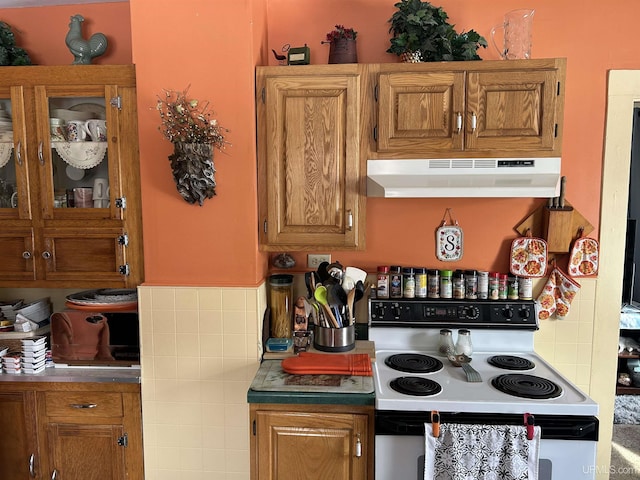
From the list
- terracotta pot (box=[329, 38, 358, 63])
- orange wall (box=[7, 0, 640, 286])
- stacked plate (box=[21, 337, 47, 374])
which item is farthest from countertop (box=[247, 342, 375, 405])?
terracotta pot (box=[329, 38, 358, 63])

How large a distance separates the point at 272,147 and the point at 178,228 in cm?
56

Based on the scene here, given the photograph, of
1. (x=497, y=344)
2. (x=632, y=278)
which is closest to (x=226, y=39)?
(x=497, y=344)

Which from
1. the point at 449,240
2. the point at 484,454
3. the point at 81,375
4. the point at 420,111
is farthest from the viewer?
the point at 449,240

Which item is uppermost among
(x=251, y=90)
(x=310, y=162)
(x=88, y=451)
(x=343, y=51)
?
(x=343, y=51)

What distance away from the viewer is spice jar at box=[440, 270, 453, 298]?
2283 mm

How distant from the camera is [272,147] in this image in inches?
80.6

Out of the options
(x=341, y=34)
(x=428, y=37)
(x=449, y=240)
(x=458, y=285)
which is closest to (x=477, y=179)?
(x=449, y=240)

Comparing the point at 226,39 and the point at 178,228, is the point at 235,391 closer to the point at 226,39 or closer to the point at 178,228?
the point at 178,228

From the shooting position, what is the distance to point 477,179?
1919 mm

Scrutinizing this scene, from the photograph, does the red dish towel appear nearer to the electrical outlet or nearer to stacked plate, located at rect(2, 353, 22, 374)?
the electrical outlet

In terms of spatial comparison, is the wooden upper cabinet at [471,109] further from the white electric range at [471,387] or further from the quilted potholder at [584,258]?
the white electric range at [471,387]

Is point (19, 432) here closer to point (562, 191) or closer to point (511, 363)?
point (511, 363)

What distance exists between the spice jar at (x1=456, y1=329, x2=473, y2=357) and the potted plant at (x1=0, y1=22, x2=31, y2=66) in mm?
2550

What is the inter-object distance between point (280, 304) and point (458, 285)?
91 centimetres
